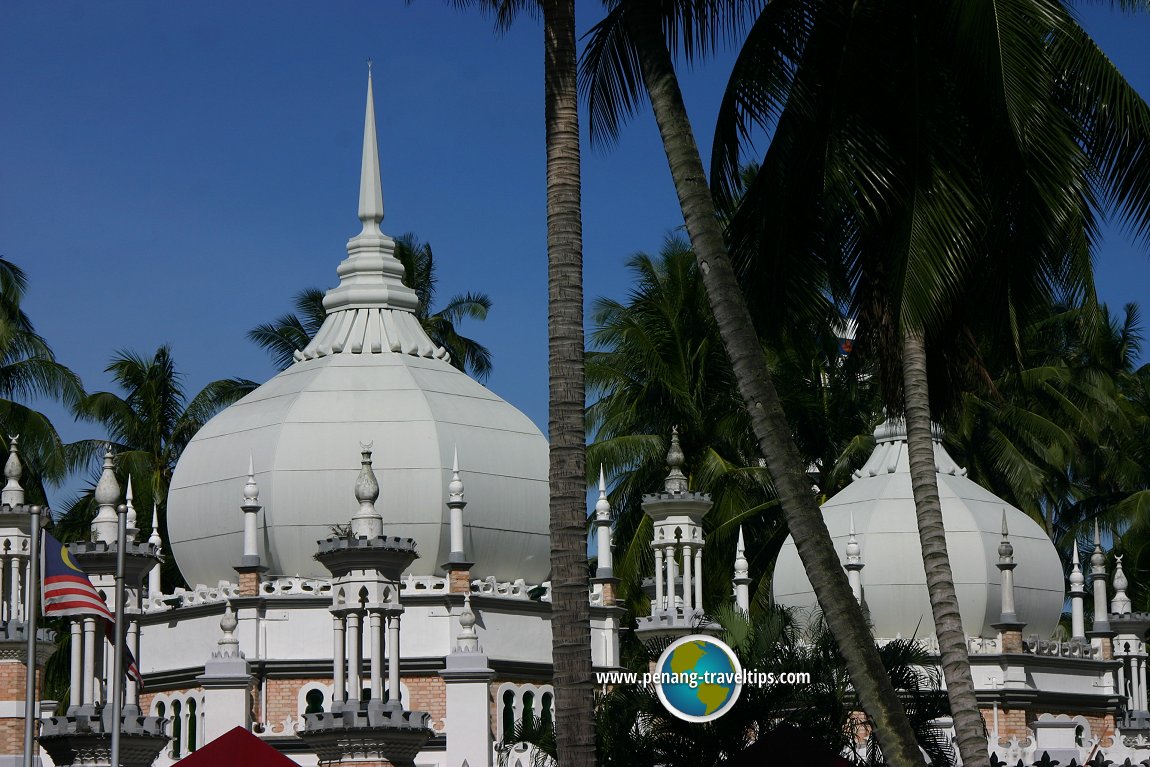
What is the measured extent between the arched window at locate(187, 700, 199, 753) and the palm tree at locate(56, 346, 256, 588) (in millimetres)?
15333

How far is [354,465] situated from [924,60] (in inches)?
715

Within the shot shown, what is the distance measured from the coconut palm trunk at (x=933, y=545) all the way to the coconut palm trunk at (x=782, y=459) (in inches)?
73.9

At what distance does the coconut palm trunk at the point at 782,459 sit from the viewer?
61.0ft

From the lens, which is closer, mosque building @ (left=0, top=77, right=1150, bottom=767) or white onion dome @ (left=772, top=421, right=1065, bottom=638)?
mosque building @ (left=0, top=77, right=1150, bottom=767)

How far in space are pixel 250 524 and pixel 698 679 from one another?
11.7 meters

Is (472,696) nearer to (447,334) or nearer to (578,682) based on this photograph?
(578,682)

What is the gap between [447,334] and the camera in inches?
2159

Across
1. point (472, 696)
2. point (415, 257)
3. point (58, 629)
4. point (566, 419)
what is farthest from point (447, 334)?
point (566, 419)

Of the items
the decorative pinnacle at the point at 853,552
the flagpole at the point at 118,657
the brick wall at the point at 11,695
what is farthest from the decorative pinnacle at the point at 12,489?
the decorative pinnacle at the point at 853,552

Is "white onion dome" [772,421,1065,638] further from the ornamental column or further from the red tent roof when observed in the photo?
the red tent roof

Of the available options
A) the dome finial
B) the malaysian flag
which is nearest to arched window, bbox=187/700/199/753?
the dome finial

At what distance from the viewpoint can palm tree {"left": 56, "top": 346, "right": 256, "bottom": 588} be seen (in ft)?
165

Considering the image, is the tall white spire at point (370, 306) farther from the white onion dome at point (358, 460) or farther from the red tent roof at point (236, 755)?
the red tent roof at point (236, 755)

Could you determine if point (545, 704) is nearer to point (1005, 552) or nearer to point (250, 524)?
point (250, 524)
